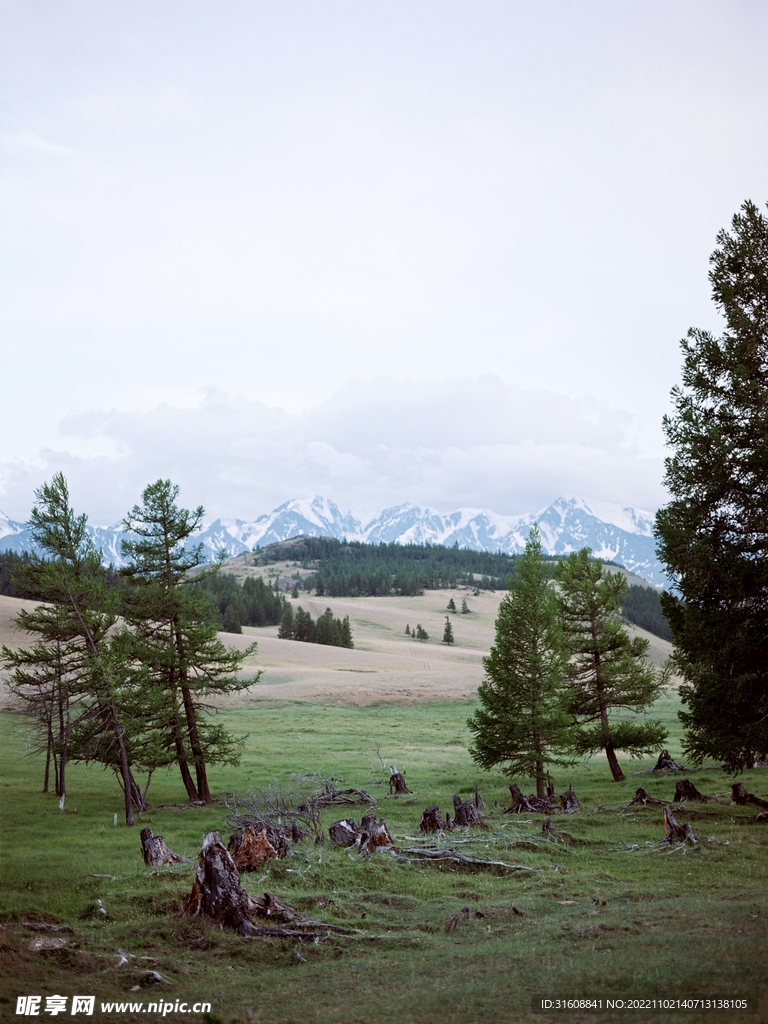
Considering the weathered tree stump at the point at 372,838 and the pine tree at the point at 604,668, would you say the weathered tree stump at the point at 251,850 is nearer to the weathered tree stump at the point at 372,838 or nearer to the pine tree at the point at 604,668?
the weathered tree stump at the point at 372,838

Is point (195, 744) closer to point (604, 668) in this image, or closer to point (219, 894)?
point (604, 668)

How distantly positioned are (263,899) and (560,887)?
665 centimetres

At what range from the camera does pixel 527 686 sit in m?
32.2

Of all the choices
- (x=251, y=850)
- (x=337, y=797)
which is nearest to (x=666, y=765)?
(x=337, y=797)

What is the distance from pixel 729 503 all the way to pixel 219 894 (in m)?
14.6

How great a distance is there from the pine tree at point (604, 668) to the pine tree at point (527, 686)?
2.75 m

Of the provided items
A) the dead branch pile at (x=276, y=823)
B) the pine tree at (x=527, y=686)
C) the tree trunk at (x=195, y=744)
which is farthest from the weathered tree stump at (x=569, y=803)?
the tree trunk at (x=195, y=744)

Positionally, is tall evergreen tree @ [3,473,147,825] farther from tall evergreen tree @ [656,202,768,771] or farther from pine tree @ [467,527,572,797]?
tall evergreen tree @ [656,202,768,771]

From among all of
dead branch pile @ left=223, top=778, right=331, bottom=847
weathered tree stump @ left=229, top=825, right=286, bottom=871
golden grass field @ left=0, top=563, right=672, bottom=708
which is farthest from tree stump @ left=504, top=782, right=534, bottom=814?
golden grass field @ left=0, top=563, right=672, bottom=708

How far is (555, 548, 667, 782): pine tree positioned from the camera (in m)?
35.5

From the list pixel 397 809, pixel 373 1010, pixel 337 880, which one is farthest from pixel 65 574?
pixel 373 1010

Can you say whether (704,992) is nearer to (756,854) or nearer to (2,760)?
(756,854)

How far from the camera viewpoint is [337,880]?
1586cm

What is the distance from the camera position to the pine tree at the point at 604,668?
35500mm
